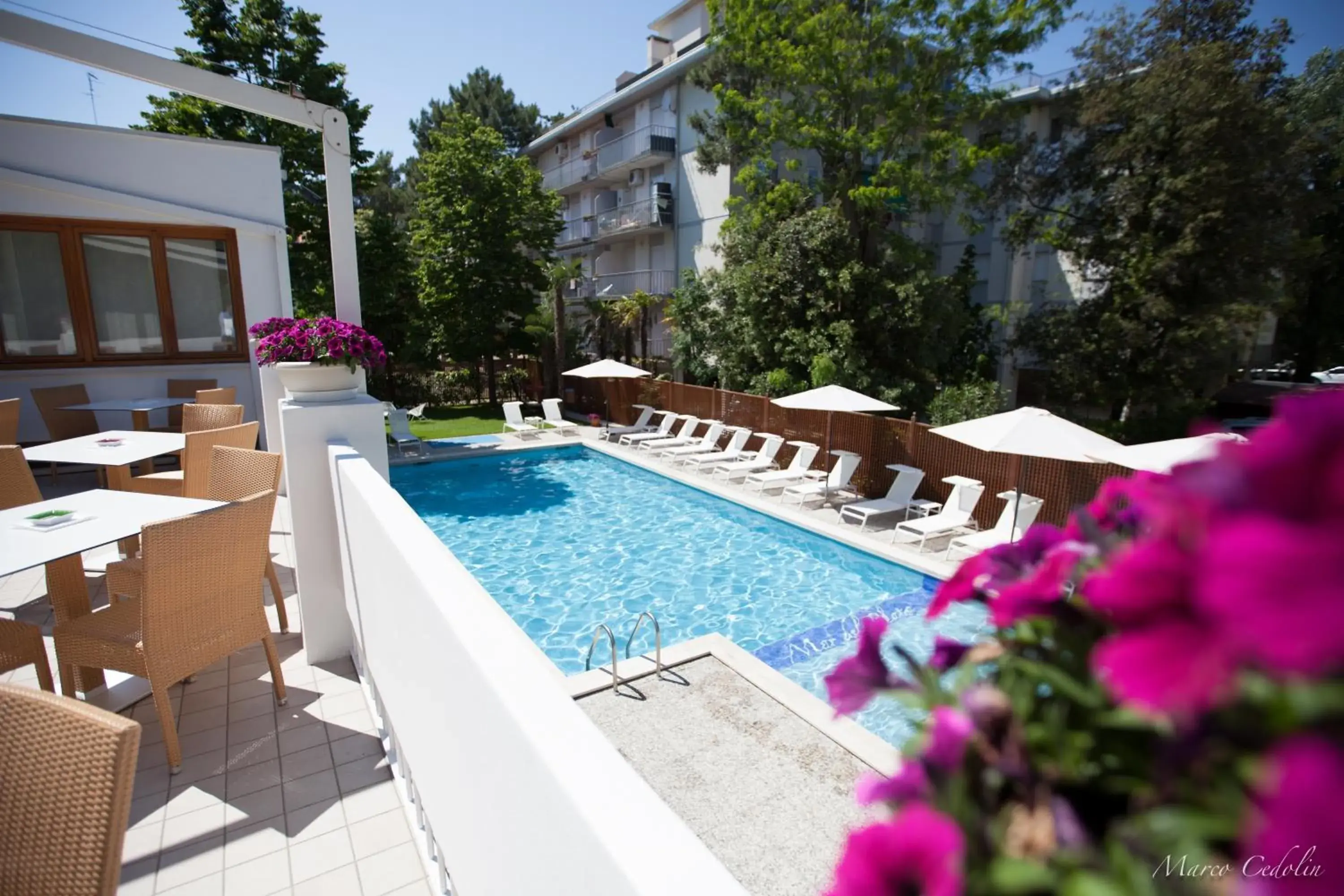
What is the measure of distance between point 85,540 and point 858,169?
18947 mm

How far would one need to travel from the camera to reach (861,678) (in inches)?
29.1

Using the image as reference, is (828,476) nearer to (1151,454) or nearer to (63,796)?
(1151,454)

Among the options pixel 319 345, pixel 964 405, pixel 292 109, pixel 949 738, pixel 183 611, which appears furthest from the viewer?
pixel 964 405

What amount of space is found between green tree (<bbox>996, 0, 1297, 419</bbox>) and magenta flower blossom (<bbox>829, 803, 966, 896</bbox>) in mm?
18588

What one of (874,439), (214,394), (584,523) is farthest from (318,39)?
(874,439)

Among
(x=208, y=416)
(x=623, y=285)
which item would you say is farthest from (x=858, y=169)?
(x=208, y=416)

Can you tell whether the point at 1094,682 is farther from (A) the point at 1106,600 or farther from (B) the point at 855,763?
(B) the point at 855,763

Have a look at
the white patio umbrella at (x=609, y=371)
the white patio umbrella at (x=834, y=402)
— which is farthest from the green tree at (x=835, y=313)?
the white patio umbrella at (x=834, y=402)

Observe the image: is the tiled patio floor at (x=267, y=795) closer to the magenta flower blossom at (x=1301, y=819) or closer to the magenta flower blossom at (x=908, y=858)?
the magenta flower blossom at (x=908, y=858)

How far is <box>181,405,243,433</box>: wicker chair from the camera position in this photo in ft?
25.3

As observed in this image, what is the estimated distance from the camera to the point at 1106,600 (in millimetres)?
447

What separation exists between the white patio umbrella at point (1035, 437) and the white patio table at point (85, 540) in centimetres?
775

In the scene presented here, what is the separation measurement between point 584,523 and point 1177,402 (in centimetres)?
1460

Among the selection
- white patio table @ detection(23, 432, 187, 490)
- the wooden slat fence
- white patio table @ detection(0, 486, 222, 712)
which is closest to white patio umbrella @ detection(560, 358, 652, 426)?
the wooden slat fence
